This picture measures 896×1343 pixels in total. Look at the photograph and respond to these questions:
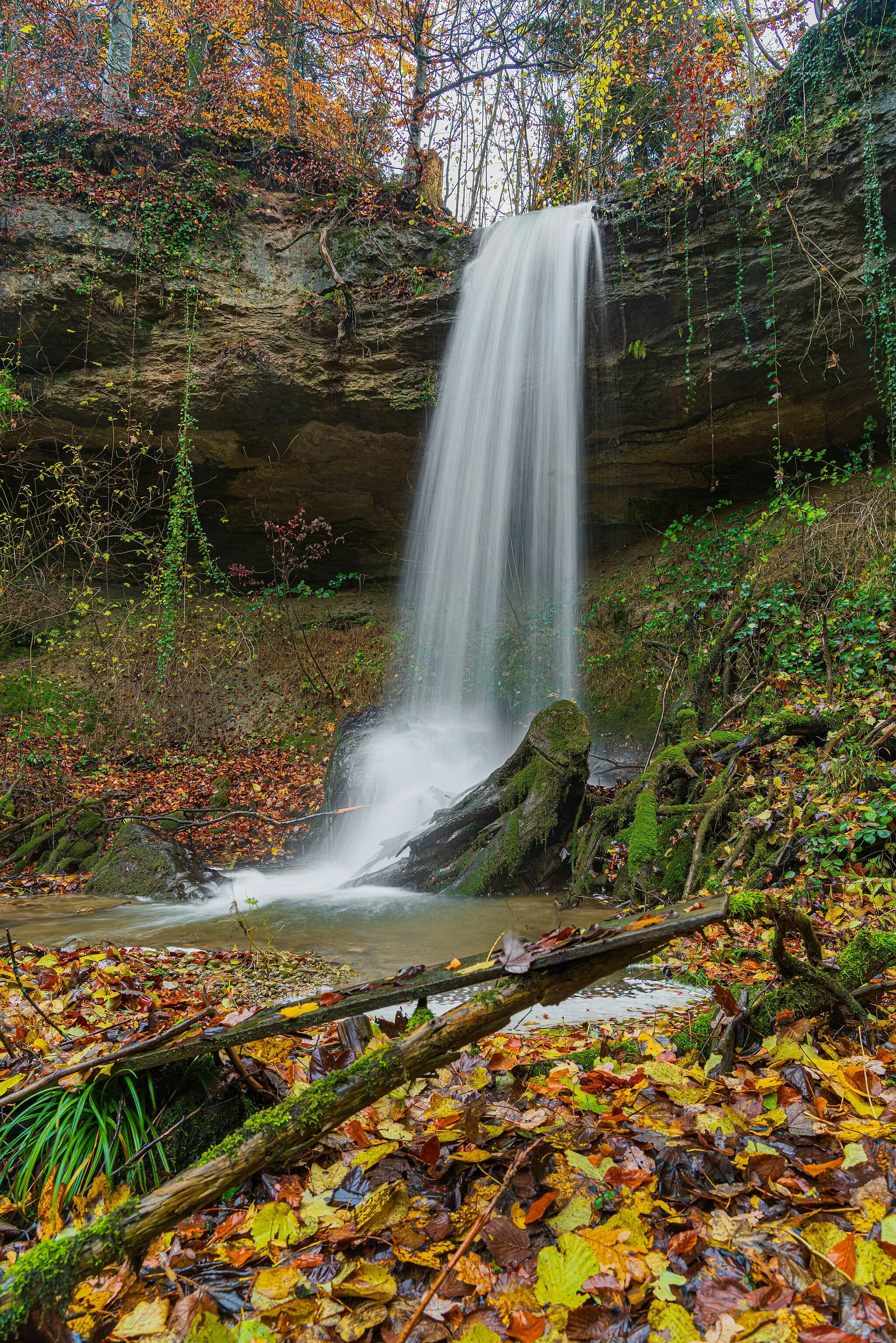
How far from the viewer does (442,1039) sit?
4.66 ft

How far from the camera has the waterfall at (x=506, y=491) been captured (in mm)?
9602

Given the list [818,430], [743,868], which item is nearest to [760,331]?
[818,430]

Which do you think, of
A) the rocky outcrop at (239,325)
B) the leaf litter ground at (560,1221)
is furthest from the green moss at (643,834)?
the rocky outcrop at (239,325)

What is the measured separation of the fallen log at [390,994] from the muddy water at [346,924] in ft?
5.73

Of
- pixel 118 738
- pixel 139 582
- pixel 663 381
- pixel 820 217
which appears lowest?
pixel 118 738

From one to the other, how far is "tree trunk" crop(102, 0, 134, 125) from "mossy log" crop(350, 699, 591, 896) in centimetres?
1143

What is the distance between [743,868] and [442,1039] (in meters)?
3.82

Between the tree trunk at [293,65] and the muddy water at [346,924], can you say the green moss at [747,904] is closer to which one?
the muddy water at [346,924]

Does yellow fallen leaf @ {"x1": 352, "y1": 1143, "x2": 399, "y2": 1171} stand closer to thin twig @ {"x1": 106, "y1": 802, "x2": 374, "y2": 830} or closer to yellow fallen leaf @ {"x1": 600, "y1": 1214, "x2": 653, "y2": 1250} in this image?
yellow fallen leaf @ {"x1": 600, "y1": 1214, "x2": 653, "y2": 1250}

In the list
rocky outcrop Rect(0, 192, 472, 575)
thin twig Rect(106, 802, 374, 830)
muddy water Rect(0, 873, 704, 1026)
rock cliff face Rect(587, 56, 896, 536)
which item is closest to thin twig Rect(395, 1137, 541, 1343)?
muddy water Rect(0, 873, 704, 1026)

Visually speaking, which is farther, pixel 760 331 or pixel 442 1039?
pixel 760 331

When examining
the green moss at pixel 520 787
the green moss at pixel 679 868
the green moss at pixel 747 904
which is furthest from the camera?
the green moss at pixel 520 787

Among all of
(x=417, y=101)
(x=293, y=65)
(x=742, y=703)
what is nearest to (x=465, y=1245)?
(x=742, y=703)

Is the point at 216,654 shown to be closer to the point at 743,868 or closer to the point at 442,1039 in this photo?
the point at 743,868
